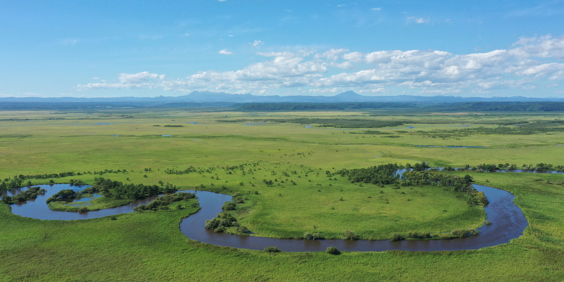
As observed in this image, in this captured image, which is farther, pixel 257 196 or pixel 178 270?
pixel 257 196

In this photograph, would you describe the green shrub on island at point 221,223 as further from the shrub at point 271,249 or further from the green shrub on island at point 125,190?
the green shrub on island at point 125,190

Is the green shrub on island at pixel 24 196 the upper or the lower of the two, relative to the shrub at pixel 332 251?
upper

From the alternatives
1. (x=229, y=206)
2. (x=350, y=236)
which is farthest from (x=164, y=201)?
(x=350, y=236)

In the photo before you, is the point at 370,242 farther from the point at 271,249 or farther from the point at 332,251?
the point at 271,249

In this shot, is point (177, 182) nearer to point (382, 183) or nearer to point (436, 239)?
point (382, 183)

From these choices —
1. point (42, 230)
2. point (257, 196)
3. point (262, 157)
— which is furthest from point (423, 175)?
point (42, 230)

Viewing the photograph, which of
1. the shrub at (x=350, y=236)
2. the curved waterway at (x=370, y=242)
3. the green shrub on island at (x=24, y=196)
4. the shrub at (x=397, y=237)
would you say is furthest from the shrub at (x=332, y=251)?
the green shrub on island at (x=24, y=196)

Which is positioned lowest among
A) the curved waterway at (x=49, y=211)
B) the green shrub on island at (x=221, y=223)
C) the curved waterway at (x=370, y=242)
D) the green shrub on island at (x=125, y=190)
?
the curved waterway at (x=370, y=242)
